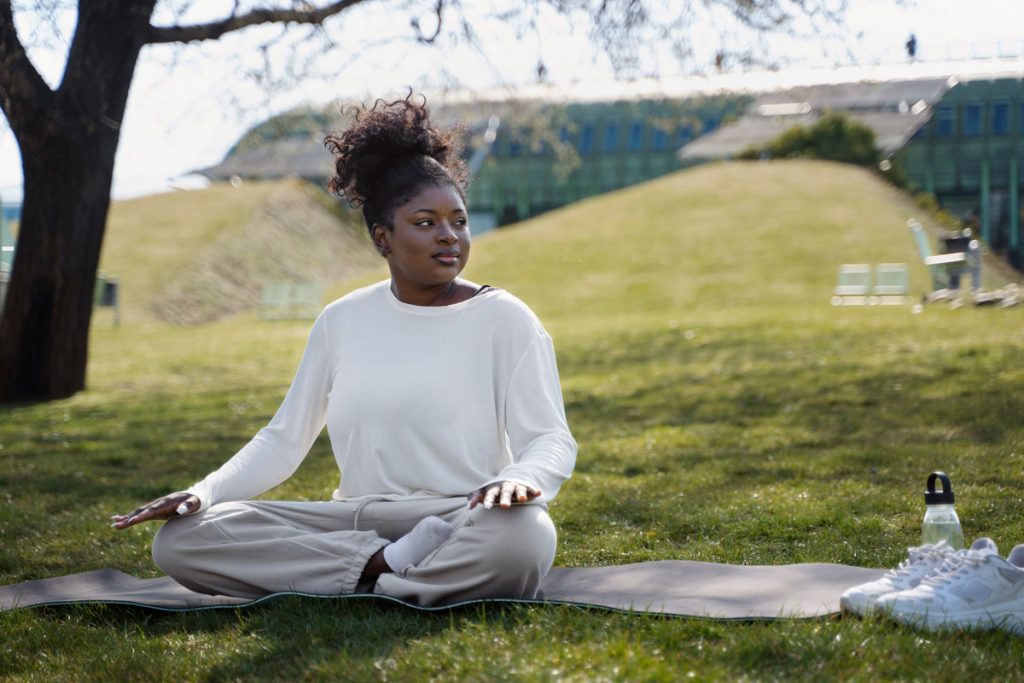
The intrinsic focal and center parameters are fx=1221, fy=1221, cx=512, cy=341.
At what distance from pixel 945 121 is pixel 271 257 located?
786 inches

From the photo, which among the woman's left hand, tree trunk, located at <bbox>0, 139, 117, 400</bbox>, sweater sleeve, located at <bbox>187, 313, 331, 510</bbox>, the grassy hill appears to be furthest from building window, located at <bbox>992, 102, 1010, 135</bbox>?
the woman's left hand

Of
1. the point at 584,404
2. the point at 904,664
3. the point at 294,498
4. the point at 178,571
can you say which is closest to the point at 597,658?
the point at 904,664

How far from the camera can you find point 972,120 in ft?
78.1

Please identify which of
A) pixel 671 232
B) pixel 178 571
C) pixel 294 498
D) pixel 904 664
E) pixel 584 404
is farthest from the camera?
pixel 671 232

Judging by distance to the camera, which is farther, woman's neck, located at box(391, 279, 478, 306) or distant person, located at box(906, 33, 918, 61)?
distant person, located at box(906, 33, 918, 61)

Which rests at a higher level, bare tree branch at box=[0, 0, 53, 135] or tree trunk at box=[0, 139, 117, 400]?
bare tree branch at box=[0, 0, 53, 135]

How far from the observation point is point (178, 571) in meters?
4.33

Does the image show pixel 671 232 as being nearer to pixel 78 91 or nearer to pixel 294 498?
pixel 78 91

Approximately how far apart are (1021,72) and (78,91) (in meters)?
17.4

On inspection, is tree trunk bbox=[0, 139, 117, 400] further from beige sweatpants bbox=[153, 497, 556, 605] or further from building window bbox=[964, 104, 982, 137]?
building window bbox=[964, 104, 982, 137]

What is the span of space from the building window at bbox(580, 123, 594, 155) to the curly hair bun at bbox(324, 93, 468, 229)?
44.8 metres

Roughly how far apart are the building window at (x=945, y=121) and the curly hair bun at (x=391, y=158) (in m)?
23.5

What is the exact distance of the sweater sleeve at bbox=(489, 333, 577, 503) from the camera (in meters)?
4.07

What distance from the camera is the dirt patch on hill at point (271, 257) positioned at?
1240 inches
